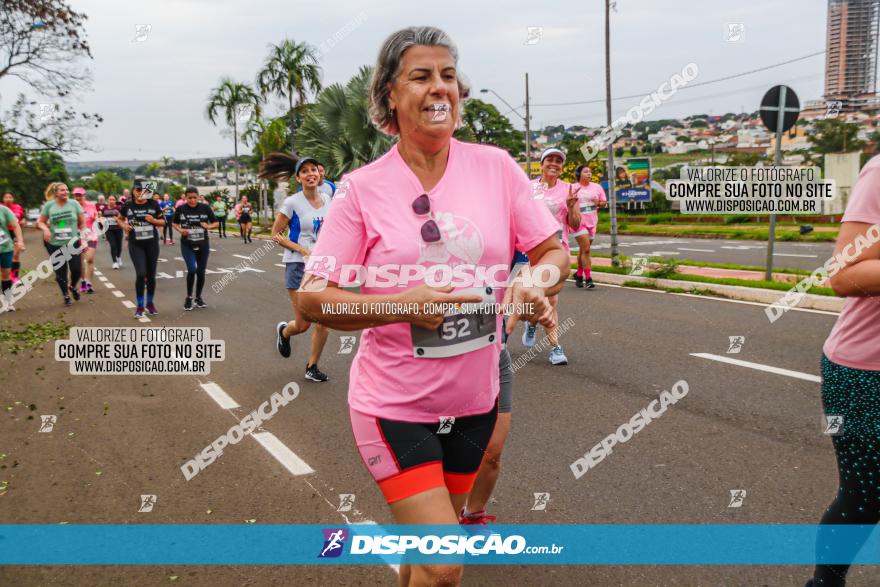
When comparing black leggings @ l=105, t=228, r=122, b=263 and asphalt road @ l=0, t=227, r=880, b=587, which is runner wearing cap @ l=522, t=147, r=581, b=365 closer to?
asphalt road @ l=0, t=227, r=880, b=587

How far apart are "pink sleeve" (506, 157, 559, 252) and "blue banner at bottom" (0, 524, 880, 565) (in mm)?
1666

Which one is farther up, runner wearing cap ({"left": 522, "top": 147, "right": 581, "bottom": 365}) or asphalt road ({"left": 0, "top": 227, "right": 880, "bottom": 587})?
runner wearing cap ({"left": 522, "top": 147, "right": 581, "bottom": 365})

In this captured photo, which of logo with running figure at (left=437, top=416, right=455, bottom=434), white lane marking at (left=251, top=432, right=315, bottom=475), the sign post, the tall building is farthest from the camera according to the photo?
the tall building

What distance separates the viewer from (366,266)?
6.96ft

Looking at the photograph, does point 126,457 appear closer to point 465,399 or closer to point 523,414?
point 523,414

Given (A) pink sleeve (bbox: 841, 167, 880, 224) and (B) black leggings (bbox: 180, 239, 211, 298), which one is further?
(B) black leggings (bbox: 180, 239, 211, 298)

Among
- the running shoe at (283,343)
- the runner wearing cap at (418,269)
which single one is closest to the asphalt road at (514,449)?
the running shoe at (283,343)

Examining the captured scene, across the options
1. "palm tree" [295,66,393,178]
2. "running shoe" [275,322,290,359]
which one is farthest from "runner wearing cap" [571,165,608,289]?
"palm tree" [295,66,393,178]

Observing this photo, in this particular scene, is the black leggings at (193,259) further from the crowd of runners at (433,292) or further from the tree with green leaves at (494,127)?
the tree with green leaves at (494,127)

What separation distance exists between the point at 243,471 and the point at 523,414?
7.44ft

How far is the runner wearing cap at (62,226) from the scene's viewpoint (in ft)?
41.8

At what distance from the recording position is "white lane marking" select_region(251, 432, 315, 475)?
15.6ft

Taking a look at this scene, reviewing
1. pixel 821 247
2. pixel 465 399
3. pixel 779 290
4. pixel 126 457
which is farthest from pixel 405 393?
pixel 821 247

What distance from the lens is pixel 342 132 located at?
2394 cm
